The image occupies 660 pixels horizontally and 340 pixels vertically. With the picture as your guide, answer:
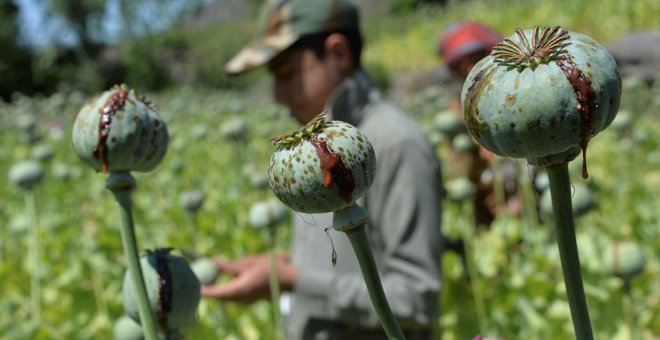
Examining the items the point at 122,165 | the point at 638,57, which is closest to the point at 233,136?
the point at 122,165

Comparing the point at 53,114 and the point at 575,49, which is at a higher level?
the point at 53,114

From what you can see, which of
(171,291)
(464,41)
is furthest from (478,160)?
(171,291)

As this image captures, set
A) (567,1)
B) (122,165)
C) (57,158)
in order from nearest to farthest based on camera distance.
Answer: (122,165) < (57,158) < (567,1)

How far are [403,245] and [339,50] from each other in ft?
1.23

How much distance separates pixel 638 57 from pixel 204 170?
10.8ft

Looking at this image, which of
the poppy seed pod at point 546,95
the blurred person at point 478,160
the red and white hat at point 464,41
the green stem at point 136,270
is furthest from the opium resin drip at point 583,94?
the red and white hat at point 464,41

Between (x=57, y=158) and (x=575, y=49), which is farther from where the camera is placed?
(x=57, y=158)

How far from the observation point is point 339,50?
4.24ft

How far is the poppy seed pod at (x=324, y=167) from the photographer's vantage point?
0.99 feet

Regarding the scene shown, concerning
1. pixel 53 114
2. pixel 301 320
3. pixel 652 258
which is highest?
pixel 53 114

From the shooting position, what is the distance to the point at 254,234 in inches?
81.5

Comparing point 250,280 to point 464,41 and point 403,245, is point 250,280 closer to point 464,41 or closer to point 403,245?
point 403,245

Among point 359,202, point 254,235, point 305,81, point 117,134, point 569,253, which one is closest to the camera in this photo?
point 569,253

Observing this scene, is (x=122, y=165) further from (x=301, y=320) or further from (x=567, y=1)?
(x=567, y=1)
